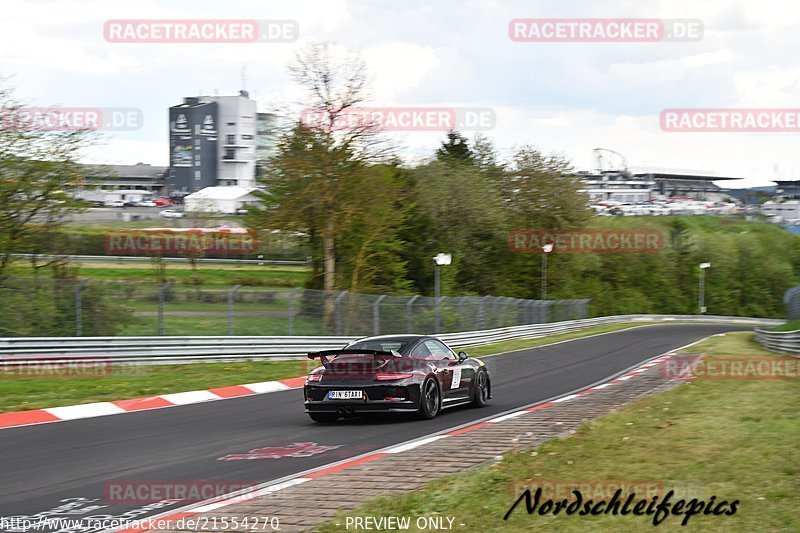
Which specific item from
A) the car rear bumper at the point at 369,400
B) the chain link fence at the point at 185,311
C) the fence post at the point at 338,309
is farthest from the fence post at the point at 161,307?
the car rear bumper at the point at 369,400

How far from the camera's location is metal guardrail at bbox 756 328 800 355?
1032 inches

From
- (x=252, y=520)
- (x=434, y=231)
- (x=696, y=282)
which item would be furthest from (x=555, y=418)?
(x=696, y=282)

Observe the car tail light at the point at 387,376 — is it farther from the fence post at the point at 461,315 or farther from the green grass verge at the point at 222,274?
the green grass verge at the point at 222,274

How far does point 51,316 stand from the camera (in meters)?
20.2

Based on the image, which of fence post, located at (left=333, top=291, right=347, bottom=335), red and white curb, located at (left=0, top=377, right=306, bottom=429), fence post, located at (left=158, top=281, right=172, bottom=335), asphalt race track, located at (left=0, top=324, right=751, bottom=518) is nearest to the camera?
asphalt race track, located at (left=0, top=324, right=751, bottom=518)

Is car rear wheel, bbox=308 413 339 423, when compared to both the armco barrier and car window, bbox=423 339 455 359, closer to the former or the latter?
car window, bbox=423 339 455 359

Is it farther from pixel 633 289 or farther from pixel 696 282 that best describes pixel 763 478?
pixel 696 282

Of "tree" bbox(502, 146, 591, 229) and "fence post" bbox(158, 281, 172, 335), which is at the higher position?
"tree" bbox(502, 146, 591, 229)

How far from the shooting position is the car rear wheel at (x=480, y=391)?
49.8 feet

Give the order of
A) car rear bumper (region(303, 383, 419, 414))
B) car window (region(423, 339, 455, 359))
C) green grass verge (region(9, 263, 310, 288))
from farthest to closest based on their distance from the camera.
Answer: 1. green grass verge (region(9, 263, 310, 288))
2. car window (region(423, 339, 455, 359))
3. car rear bumper (region(303, 383, 419, 414))

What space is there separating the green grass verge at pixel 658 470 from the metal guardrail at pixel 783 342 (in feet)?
51.3

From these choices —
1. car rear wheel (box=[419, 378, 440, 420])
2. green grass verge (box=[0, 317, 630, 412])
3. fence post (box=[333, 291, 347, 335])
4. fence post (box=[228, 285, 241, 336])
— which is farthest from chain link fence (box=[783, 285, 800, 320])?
car rear wheel (box=[419, 378, 440, 420])

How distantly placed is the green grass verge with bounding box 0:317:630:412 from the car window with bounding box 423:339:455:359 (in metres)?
5.76

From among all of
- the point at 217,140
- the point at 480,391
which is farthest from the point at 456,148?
the point at 217,140
